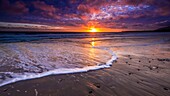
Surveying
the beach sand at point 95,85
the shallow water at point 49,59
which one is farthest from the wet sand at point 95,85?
the shallow water at point 49,59

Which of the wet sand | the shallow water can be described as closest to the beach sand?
the wet sand

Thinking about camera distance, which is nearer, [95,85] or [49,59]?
[95,85]

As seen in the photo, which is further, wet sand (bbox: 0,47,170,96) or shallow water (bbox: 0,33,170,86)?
shallow water (bbox: 0,33,170,86)

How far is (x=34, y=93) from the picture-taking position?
347cm

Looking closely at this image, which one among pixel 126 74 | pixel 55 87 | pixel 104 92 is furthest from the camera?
pixel 126 74

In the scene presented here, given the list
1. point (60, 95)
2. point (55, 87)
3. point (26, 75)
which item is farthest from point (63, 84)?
point (26, 75)

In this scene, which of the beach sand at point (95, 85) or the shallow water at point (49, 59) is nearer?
the beach sand at point (95, 85)

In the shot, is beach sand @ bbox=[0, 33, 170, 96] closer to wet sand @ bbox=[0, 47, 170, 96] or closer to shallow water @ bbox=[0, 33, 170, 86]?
wet sand @ bbox=[0, 47, 170, 96]

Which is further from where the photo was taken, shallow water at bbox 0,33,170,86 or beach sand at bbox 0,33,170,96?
shallow water at bbox 0,33,170,86

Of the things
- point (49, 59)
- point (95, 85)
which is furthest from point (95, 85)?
point (49, 59)

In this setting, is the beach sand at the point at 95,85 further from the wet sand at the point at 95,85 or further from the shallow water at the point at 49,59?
the shallow water at the point at 49,59

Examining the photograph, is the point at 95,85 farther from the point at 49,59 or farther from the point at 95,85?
the point at 49,59

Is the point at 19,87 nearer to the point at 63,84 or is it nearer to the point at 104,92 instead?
the point at 63,84

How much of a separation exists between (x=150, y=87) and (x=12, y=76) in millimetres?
4945
